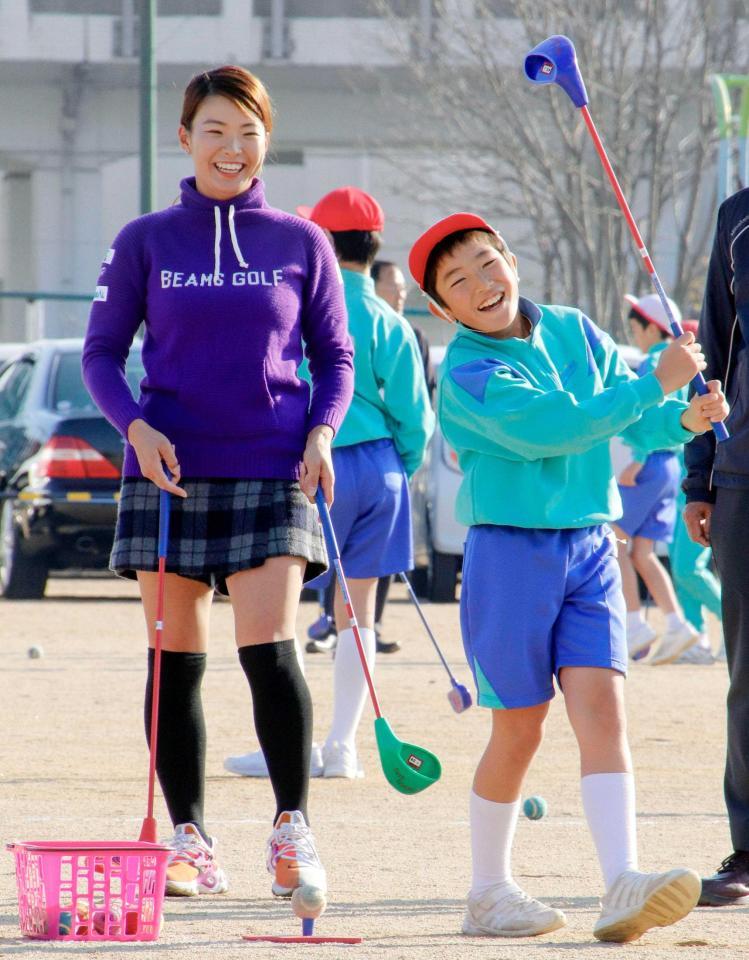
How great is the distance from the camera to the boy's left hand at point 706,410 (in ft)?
14.2

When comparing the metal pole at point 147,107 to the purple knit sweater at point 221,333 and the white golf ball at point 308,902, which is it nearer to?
the purple knit sweater at point 221,333

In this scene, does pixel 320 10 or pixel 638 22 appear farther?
pixel 320 10

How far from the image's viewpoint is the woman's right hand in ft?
15.3

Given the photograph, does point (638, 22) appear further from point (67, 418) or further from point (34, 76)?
point (34, 76)

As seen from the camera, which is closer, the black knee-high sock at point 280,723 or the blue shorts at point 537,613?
the blue shorts at point 537,613

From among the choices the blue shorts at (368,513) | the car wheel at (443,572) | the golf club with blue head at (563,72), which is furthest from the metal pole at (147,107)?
the golf club with blue head at (563,72)

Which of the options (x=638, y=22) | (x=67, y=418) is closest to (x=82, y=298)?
(x=638, y=22)

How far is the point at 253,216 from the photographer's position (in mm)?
4902

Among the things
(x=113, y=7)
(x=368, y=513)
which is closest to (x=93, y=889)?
(x=368, y=513)

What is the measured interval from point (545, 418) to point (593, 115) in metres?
17.0

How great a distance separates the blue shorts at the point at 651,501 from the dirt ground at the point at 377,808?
0.73 metres

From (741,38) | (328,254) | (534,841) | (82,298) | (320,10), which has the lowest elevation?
(534,841)

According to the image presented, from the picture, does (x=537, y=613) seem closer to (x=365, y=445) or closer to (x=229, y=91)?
(x=229, y=91)

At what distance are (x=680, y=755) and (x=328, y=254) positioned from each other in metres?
3.12
